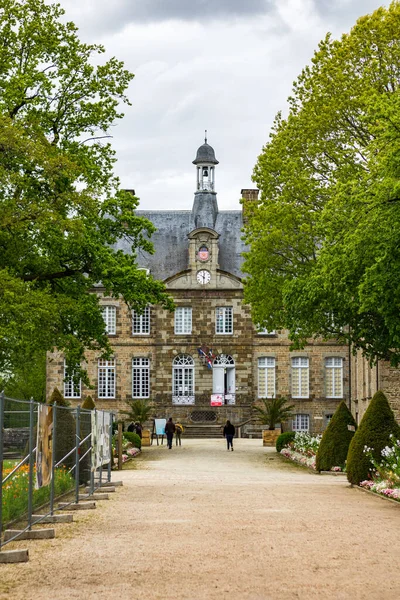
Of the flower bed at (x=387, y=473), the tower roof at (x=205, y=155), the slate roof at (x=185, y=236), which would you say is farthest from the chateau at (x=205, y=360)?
the flower bed at (x=387, y=473)

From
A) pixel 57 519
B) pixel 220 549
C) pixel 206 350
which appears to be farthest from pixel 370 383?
pixel 220 549

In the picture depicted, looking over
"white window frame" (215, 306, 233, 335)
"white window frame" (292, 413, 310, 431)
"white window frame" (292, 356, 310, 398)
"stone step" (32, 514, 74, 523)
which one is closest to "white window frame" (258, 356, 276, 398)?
"white window frame" (292, 356, 310, 398)

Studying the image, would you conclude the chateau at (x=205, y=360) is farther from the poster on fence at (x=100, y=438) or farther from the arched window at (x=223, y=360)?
the poster on fence at (x=100, y=438)

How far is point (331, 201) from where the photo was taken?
25.1 metres

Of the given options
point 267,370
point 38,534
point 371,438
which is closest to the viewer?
point 38,534

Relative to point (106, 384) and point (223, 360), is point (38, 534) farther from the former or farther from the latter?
point (223, 360)

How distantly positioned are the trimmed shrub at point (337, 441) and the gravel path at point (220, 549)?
521 centimetres

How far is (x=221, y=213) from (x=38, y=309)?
3420cm

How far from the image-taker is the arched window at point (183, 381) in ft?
180

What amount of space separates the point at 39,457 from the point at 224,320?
42.6 m

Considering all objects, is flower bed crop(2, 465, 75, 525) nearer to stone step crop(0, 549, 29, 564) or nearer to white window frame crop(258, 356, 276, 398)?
stone step crop(0, 549, 29, 564)

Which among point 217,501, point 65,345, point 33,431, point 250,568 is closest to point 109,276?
point 65,345

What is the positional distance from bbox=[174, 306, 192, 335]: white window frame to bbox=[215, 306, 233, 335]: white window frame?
1.41 m

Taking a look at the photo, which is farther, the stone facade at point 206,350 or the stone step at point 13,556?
the stone facade at point 206,350
